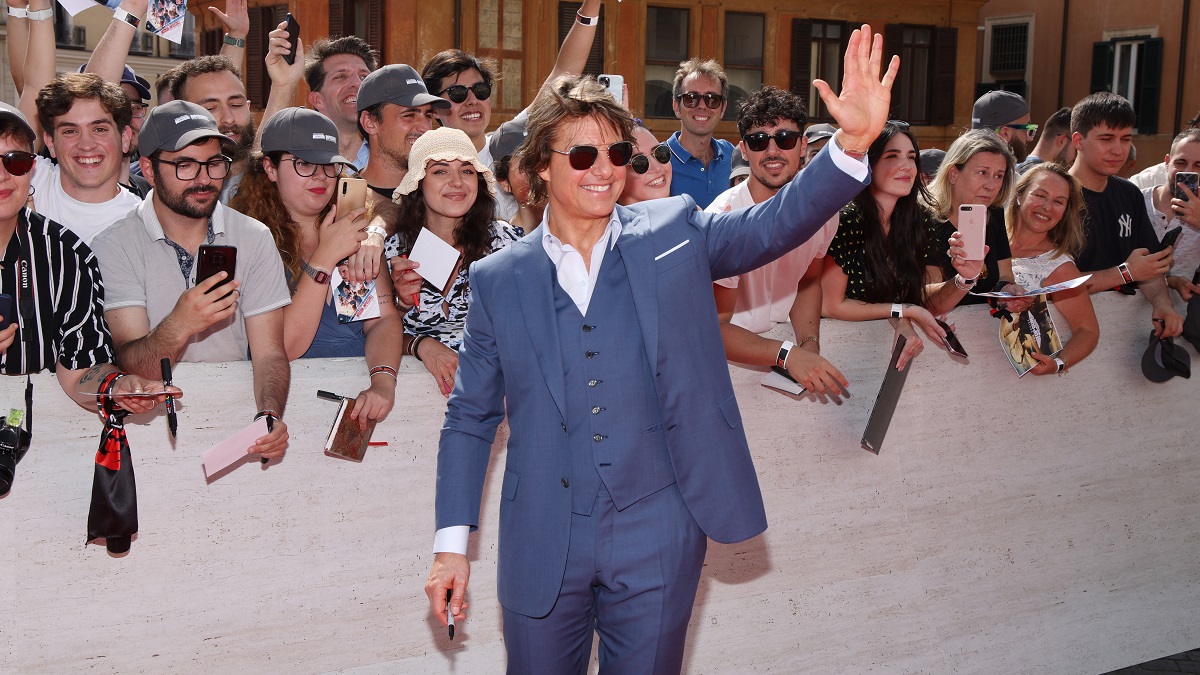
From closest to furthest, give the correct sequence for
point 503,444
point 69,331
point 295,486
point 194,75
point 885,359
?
point 69,331
point 295,486
point 503,444
point 885,359
point 194,75

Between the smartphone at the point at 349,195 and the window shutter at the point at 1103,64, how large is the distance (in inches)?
933

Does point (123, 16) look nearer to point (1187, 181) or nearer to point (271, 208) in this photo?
point (271, 208)

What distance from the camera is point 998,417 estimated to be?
5.69 meters

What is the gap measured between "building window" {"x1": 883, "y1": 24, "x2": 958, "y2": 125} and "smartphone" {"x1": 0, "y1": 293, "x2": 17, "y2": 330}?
22.9 metres

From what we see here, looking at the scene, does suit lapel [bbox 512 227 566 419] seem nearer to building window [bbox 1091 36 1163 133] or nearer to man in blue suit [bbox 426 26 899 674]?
man in blue suit [bbox 426 26 899 674]

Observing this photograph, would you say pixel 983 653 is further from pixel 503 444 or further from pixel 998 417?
pixel 503 444

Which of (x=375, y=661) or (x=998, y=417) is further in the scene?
(x=998, y=417)

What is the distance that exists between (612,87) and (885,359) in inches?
68.0

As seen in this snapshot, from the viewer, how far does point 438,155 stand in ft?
15.8

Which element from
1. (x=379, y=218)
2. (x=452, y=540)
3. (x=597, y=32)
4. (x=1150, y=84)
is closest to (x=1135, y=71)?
(x=1150, y=84)

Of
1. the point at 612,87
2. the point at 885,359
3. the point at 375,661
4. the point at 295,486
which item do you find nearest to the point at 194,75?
the point at 612,87

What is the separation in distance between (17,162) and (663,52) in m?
19.7

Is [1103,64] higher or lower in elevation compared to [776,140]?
higher

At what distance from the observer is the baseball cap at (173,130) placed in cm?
428
